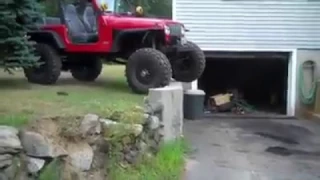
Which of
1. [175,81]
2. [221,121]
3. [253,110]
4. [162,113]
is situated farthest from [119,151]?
[253,110]

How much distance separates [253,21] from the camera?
16.8 metres

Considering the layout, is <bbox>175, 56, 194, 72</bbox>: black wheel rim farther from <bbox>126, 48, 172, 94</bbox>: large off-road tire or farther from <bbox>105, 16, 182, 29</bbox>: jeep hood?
<bbox>126, 48, 172, 94</bbox>: large off-road tire

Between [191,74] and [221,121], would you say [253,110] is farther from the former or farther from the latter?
[191,74]

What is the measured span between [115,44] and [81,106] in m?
3.02

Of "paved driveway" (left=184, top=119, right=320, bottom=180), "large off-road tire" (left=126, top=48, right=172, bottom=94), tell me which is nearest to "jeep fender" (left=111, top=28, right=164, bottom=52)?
"large off-road tire" (left=126, top=48, right=172, bottom=94)

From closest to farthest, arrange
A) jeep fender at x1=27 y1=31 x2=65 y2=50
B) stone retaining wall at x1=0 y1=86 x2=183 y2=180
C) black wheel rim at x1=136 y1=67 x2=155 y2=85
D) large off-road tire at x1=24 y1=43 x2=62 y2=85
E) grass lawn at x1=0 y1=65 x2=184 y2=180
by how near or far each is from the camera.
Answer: stone retaining wall at x1=0 y1=86 x2=183 y2=180 → grass lawn at x1=0 y1=65 x2=184 y2=180 → black wheel rim at x1=136 y1=67 x2=155 y2=85 → large off-road tire at x1=24 y1=43 x2=62 y2=85 → jeep fender at x1=27 y1=31 x2=65 y2=50

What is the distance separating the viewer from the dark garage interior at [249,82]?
726 inches

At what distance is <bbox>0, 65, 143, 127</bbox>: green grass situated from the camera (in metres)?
7.10

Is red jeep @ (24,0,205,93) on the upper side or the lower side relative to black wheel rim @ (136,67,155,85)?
upper

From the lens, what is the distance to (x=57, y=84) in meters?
10.8

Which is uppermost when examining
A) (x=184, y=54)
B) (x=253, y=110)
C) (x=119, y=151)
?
(x=184, y=54)

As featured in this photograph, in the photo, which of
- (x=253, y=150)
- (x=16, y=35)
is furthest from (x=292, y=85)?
(x=16, y=35)

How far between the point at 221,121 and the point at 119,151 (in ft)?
27.9

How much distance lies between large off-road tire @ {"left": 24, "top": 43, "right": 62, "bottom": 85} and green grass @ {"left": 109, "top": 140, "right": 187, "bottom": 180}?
273cm
